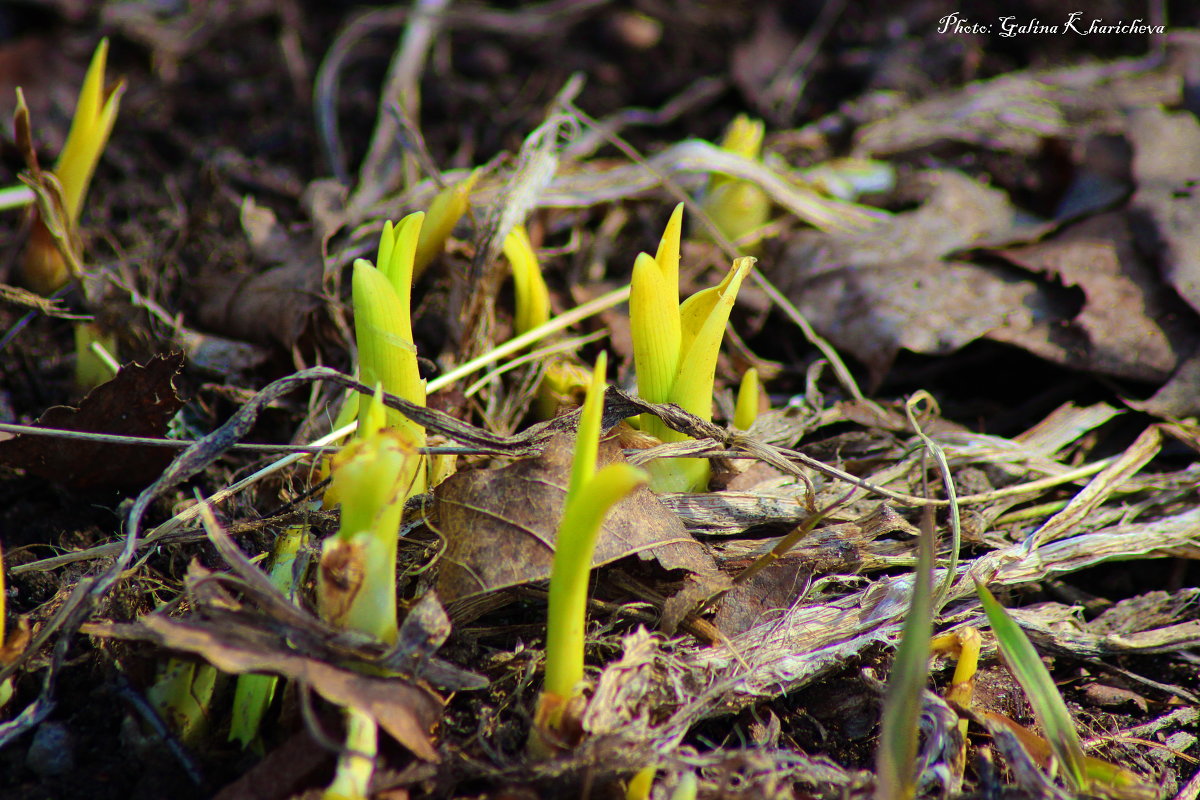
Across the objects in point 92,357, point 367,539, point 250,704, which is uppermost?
point 367,539

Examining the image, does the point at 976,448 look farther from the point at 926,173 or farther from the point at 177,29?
the point at 177,29

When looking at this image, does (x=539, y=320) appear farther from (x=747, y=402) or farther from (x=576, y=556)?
(x=576, y=556)

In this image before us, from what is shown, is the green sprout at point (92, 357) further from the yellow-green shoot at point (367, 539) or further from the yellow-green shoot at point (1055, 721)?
the yellow-green shoot at point (1055, 721)

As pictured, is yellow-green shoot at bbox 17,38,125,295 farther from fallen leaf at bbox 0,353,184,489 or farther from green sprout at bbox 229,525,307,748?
green sprout at bbox 229,525,307,748

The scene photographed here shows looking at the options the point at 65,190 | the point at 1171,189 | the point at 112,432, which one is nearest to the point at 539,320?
the point at 112,432

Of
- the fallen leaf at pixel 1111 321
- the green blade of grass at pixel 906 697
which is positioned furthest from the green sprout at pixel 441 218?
the fallen leaf at pixel 1111 321

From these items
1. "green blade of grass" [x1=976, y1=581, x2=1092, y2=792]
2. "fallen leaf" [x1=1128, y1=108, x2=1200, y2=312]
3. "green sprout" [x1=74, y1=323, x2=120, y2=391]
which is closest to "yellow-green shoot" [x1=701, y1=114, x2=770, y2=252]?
"fallen leaf" [x1=1128, y1=108, x2=1200, y2=312]
